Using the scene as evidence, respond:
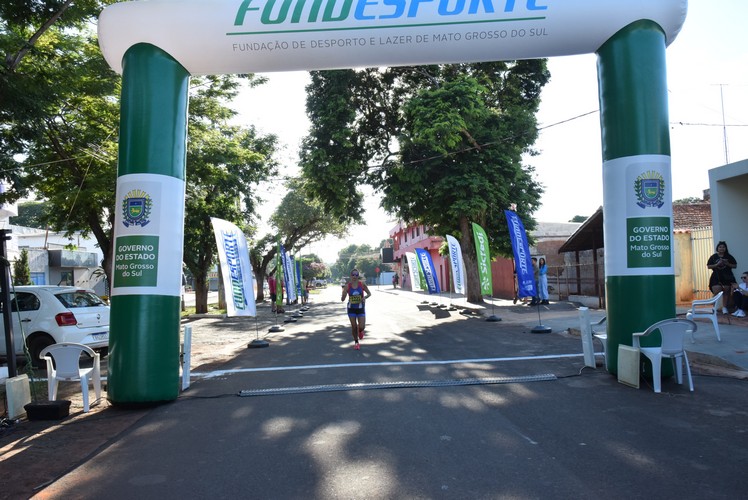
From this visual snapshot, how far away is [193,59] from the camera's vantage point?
7402mm

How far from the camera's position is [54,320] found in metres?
9.88

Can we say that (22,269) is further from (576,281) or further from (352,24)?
(352,24)

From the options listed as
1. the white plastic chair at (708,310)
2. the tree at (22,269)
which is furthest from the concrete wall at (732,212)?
the tree at (22,269)

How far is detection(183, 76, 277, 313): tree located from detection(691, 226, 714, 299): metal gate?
15.2 m

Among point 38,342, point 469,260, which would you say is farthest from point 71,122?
point 469,260

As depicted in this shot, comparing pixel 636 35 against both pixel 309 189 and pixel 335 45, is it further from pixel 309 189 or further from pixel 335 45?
pixel 309 189

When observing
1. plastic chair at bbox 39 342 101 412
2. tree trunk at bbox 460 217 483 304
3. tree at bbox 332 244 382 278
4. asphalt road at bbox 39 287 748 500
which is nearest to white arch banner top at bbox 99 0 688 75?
plastic chair at bbox 39 342 101 412

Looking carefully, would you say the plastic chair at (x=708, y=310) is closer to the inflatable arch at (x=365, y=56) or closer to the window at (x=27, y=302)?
the inflatable arch at (x=365, y=56)

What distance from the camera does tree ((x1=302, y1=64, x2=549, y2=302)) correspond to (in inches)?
719

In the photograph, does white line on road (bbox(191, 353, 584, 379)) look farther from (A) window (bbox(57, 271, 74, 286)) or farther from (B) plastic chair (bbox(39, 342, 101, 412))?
(A) window (bbox(57, 271, 74, 286))

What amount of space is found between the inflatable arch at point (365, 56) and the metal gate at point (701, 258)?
38.4 ft

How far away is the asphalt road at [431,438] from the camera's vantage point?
154 inches

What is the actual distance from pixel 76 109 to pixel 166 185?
8916 mm

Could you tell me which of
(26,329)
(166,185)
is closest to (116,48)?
(166,185)
